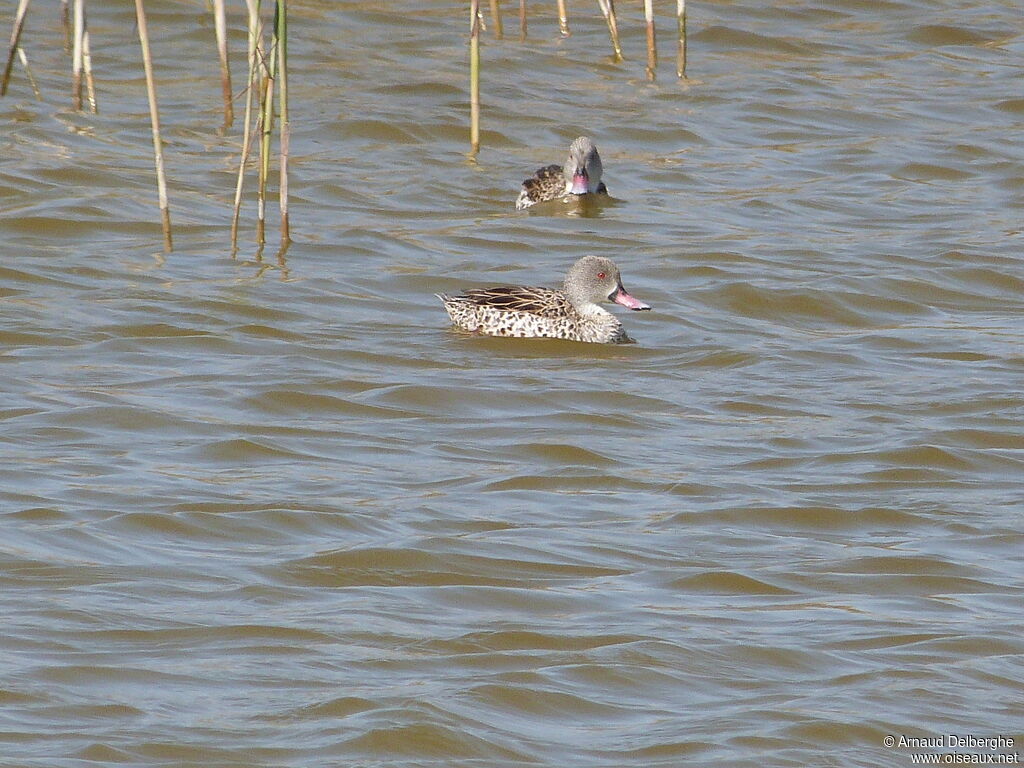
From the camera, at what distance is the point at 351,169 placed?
13.1m

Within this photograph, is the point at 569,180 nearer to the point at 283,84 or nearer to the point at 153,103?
the point at 283,84

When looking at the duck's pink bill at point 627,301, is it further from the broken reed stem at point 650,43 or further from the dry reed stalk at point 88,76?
the broken reed stem at point 650,43

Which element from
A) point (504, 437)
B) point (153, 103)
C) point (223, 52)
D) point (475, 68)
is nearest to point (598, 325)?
point (504, 437)

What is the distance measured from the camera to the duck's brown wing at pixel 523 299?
931 centimetres

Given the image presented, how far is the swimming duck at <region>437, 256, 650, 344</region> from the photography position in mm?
9352

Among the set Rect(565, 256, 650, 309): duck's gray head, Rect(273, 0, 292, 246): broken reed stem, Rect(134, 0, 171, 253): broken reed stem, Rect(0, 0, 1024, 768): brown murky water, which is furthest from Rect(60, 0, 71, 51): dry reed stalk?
Rect(565, 256, 650, 309): duck's gray head

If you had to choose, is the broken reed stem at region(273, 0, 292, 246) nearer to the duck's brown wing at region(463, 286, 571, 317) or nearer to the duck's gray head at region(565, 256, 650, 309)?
the duck's brown wing at region(463, 286, 571, 317)

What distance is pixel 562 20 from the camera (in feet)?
55.2

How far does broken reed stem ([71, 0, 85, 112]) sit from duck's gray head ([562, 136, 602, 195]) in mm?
3095

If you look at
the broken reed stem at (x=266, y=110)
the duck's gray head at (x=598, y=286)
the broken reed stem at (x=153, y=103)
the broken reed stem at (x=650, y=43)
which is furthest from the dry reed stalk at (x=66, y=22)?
the duck's gray head at (x=598, y=286)

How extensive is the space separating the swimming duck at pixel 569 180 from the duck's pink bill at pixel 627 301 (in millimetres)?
2943

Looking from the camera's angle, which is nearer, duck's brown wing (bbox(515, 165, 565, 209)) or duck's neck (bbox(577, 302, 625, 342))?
duck's neck (bbox(577, 302, 625, 342))

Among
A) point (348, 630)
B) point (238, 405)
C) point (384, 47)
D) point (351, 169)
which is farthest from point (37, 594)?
point (384, 47)

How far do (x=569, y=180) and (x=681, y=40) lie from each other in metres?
3.19
